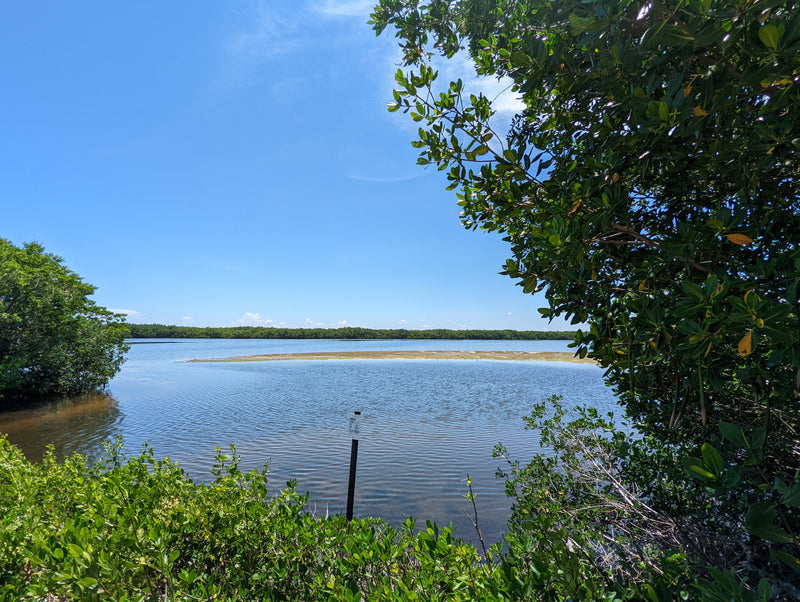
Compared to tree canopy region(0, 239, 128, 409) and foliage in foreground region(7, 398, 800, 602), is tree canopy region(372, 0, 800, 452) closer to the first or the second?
foliage in foreground region(7, 398, 800, 602)

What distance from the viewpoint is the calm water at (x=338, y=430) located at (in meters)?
7.68

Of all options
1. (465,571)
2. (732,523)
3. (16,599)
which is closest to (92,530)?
(16,599)

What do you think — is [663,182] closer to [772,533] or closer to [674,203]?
[674,203]

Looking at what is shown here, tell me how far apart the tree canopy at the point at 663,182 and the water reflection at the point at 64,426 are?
12575 millimetres

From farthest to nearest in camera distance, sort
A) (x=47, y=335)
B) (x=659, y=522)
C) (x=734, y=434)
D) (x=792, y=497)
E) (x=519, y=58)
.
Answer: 1. (x=47, y=335)
2. (x=659, y=522)
3. (x=519, y=58)
4. (x=734, y=434)
5. (x=792, y=497)

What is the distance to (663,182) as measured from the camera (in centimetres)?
232

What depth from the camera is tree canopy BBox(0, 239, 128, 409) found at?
16.0m

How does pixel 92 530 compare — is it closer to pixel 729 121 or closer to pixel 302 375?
pixel 729 121

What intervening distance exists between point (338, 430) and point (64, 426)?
10.2 m

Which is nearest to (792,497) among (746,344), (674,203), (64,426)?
(746,344)

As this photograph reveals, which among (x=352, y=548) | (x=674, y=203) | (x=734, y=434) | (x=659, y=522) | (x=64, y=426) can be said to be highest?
(x=674, y=203)

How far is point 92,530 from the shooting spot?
7.53 feet

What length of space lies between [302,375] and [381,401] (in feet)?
40.0

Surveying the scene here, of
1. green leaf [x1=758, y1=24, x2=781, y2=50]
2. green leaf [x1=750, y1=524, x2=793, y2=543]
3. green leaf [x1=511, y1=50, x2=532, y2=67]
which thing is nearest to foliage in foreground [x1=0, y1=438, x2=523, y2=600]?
green leaf [x1=750, y1=524, x2=793, y2=543]
